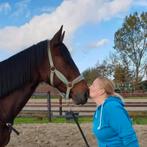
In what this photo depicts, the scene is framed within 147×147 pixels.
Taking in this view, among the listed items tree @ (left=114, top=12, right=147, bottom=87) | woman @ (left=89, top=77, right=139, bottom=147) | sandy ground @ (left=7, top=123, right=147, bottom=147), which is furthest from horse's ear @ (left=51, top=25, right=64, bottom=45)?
tree @ (left=114, top=12, right=147, bottom=87)

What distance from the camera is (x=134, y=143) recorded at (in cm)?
355

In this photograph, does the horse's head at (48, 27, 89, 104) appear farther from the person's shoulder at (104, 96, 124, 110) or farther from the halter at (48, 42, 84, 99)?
the person's shoulder at (104, 96, 124, 110)

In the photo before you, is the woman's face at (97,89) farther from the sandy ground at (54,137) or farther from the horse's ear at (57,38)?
the sandy ground at (54,137)

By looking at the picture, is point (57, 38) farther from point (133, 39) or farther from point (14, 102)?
point (133, 39)

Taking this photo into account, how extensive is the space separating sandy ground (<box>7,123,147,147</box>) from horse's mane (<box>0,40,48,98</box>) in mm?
4694

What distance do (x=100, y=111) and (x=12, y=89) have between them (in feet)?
4.98

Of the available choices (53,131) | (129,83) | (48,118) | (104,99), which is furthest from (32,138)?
(129,83)

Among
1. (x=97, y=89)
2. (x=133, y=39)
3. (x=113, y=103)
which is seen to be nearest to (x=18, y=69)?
(x=97, y=89)

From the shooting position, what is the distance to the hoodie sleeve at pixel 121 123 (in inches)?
139

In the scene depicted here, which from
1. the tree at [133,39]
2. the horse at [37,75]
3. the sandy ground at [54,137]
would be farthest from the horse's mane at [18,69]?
the tree at [133,39]

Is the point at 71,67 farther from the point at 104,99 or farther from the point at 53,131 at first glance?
the point at 53,131

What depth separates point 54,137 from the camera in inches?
405

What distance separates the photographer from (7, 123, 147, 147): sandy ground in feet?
31.9

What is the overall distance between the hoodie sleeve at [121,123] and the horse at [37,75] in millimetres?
1391
